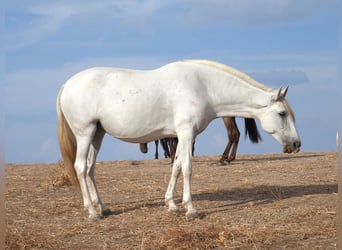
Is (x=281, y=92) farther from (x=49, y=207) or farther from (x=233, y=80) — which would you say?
(x=49, y=207)

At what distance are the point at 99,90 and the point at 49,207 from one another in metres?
2.05

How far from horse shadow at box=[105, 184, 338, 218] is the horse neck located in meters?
1.22

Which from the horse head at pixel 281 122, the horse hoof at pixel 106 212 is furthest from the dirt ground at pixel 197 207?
the horse head at pixel 281 122

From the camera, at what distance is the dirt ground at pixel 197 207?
520 centimetres

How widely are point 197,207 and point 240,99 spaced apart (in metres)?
1.53

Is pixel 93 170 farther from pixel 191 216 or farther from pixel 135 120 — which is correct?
pixel 191 216

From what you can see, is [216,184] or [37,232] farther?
[216,184]

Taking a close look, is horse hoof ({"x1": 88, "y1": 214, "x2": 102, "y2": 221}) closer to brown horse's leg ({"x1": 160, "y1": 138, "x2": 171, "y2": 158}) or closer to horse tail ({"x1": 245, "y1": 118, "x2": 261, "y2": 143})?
horse tail ({"x1": 245, "y1": 118, "x2": 261, "y2": 143})

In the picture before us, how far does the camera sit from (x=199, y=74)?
6.92 metres

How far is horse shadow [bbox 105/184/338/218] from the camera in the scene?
7.26 metres

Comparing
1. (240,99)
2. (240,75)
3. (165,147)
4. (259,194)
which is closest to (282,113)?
(240,99)

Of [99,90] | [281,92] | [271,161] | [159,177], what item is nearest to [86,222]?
[99,90]

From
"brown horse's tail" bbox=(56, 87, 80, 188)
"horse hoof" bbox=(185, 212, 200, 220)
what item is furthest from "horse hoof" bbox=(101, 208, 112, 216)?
"horse hoof" bbox=(185, 212, 200, 220)

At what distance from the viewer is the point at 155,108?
6598mm
